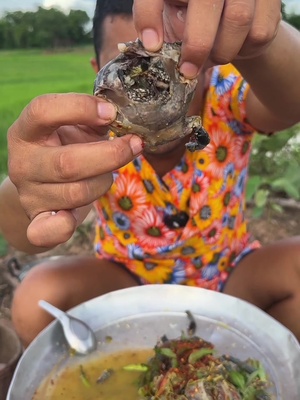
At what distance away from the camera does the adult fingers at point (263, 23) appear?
86cm

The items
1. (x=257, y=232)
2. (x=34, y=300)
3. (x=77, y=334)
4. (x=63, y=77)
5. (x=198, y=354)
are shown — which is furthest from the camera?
(x=63, y=77)

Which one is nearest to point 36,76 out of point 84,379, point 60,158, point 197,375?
point 84,379

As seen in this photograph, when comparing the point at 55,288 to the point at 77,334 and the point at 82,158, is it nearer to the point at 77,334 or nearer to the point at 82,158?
the point at 77,334

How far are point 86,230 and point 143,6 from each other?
198 centimetres

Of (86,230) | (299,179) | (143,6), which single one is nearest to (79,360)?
(143,6)

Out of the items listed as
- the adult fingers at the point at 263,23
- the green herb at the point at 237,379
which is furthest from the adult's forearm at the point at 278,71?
the green herb at the point at 237,379

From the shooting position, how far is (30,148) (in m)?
0.94

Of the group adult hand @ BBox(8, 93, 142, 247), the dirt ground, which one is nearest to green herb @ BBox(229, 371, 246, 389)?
adult hand @ BBox(8, 93, 142, 247)

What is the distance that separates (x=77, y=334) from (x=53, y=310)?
0.41 feet

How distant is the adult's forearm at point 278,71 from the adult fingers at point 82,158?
17.9 inches

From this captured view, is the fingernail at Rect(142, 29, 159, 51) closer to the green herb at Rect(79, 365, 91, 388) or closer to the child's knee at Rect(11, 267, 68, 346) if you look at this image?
the green herb at Rect(79, 365, 91, 388)

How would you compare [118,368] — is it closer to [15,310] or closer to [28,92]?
[15,310]

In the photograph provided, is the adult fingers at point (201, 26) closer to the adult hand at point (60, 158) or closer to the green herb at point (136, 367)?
the adult hand at point (60, 158)

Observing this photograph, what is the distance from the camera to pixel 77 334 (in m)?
1.45
